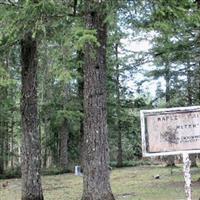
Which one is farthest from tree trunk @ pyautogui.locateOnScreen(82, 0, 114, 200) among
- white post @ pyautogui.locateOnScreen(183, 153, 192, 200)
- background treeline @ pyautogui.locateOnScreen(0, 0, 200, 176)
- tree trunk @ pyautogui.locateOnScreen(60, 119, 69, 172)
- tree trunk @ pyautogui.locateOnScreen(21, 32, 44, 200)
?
tree trunk @ pyautogui.locateOnScreen(60, 119, 69, 172)

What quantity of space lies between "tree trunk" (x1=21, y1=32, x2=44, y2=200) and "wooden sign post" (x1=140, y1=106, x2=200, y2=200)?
17.1 ft

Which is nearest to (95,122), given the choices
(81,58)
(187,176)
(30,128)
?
(30,128)

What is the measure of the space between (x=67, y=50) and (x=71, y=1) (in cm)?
108

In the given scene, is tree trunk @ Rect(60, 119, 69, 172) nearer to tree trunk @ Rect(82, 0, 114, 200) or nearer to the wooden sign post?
tree trunk @ Rect(82, 0, 114, 200)

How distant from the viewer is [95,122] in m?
9.02

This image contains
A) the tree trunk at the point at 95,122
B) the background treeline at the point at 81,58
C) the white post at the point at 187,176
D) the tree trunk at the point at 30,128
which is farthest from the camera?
the tree trunk at the point at 30,128

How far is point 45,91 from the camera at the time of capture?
22500mm

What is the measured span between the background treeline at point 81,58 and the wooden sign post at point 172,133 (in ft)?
7.18

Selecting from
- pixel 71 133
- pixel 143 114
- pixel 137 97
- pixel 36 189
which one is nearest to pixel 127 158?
pixel 71 133

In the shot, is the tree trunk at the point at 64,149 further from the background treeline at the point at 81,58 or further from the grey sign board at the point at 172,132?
the grey sign board at the point at 172,132

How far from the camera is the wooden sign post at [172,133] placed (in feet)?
19.5

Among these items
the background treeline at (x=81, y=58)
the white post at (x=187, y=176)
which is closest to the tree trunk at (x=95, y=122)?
the background treeline at (x=81, y=58)

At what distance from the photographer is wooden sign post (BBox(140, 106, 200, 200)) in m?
5.94

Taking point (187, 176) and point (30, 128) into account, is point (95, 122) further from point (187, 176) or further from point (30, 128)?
point (187, 176)
